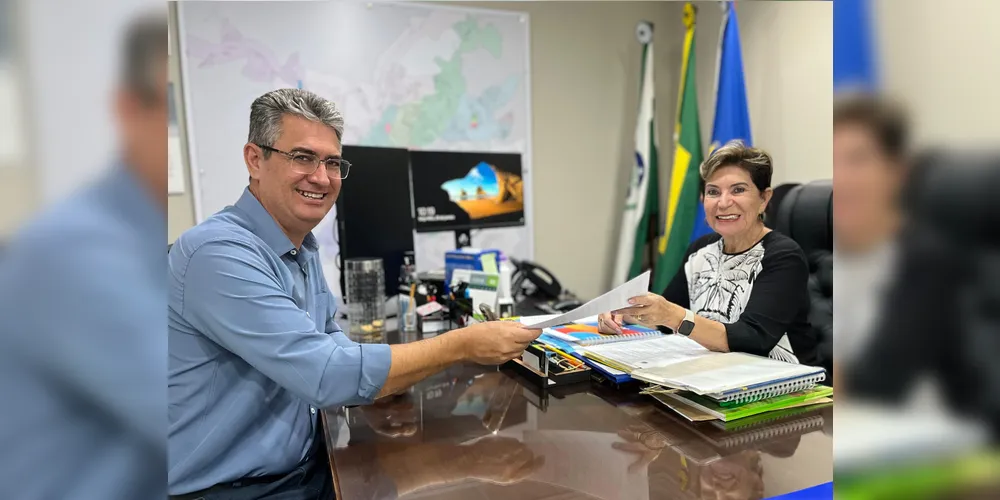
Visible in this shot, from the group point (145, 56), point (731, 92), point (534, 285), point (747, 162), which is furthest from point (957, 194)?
point (534, 285)

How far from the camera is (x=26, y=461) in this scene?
225 millimetres

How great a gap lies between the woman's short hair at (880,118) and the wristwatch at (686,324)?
877 millimetres

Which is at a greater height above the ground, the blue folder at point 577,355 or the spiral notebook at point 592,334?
the spiral notebook at point 592,334

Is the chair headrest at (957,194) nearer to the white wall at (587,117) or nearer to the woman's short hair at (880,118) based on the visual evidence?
the woman's short hair at (880,118)

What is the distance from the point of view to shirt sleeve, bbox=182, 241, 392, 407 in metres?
0.83

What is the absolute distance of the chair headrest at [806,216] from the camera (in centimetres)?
123

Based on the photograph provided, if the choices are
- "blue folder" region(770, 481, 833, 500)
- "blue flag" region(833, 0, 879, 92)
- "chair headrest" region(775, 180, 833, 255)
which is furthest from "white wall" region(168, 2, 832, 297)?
"blue flag" region(833, 0, 879, 92)

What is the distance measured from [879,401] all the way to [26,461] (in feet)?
1.24

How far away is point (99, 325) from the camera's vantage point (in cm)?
22

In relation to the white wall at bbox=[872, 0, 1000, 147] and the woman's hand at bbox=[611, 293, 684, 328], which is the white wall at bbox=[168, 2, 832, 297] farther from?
the white wall at bbox=[872, 0, 1000, 147]

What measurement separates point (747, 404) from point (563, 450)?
0.35m

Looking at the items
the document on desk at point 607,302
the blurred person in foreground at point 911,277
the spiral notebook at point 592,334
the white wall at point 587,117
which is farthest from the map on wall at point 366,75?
the blurred person in foreground at point 911,277

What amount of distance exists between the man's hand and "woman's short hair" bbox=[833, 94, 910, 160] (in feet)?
2.49

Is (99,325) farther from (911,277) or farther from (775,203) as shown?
(775,203)
